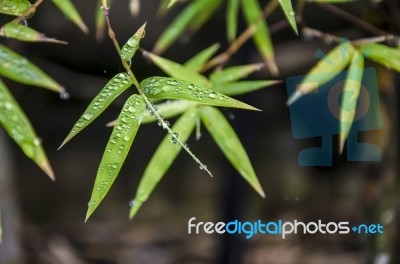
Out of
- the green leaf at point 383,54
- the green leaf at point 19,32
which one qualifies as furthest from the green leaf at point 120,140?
the green leaf at point 383,54

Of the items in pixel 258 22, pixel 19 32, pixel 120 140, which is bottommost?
pixel 120 140

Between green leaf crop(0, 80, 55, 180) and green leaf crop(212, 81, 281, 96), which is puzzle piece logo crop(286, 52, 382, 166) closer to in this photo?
green leaf crop(212, 81, 281, 96)

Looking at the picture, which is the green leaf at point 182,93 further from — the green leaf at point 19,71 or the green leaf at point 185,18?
the green leaf at point 185,18

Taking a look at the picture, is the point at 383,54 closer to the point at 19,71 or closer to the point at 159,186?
the point at 19,71

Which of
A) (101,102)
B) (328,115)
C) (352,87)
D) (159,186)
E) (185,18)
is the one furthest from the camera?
(159,186)

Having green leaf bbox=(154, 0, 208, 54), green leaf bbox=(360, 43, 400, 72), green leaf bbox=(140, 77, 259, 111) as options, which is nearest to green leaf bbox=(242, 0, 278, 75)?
green leaf bbox=(154, 0, 208, 54)

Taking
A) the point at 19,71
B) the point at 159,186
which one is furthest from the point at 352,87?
the point at 159,186

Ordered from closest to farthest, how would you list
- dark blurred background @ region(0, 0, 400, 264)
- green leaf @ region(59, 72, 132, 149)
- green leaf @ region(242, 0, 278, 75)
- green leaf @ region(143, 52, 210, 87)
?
green leaf @ region(59, 72, 132, 149)
green leaf @ region(143, 52, 210, 87)
green leaf @ region(242, 0, 278, 75)
dark blurred background @ region(0, 0, 400, 264)
